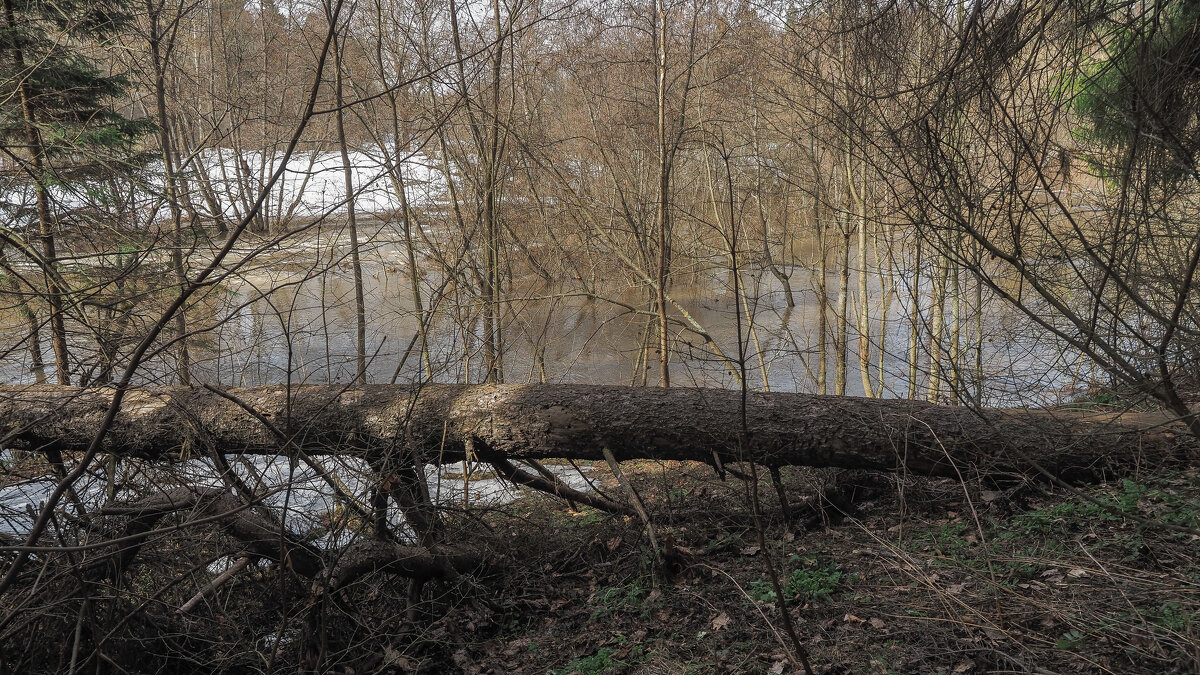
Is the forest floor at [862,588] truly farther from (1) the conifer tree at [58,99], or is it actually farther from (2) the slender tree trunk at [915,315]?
(1) the conifer tree at [58,99]

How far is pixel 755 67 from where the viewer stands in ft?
33.8

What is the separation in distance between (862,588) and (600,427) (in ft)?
5.56

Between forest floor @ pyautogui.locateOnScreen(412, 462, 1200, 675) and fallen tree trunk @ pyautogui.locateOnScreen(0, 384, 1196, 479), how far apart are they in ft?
1.11

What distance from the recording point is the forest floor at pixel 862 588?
9.27 ft

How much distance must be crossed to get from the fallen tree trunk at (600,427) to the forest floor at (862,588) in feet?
1.11

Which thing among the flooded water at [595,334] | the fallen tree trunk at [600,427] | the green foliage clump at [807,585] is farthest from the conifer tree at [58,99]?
the green foliage clump at [807,585]

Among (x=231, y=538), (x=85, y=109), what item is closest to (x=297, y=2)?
(x=85, y=109)

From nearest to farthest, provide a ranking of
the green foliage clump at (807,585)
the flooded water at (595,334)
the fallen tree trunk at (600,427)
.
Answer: the green foliage clump at (807,585) < the fallen tree trunk at (600,427) < the flooded water at (595,334)

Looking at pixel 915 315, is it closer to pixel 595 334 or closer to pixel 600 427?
pixel 600 427

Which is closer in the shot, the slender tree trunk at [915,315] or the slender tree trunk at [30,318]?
the slender tree trunk at [30,318]

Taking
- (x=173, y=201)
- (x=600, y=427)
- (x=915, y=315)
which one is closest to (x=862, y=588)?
(x=600, y=427)

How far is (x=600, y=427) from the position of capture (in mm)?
4527

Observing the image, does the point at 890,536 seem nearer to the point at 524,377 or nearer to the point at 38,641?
the point at 38,641

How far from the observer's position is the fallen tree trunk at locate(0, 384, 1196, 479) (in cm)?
437
